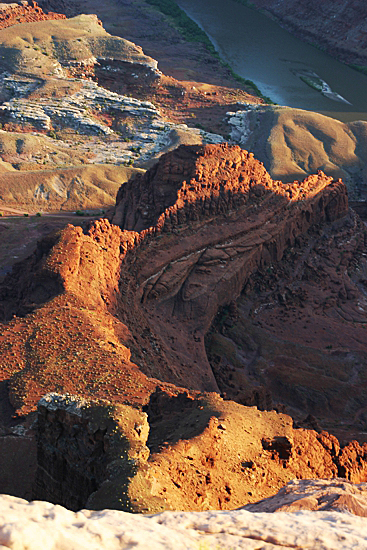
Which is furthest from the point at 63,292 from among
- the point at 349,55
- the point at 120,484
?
the point at 349,55

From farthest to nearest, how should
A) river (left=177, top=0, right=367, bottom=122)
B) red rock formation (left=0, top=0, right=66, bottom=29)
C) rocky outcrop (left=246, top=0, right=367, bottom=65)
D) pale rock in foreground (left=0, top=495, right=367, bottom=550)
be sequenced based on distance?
rocky outcrop (left=246, top=0, right=367, bottom=65) < red rock formation (left=0, top=0, right=66, bottom=29) < river (left=177, top=0, right=367, bottom=122) < pale rock in foreground (left=0, top=495, right=367, bottom=550)

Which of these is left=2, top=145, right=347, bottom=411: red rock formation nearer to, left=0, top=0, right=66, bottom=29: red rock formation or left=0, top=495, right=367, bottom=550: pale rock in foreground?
left=0, top=495, right=367, bottom=550: pale rock in foreground

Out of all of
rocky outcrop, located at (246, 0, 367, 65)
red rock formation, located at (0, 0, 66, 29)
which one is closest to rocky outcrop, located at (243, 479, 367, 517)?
red rock formation, located at (0, 0, 66, 29)

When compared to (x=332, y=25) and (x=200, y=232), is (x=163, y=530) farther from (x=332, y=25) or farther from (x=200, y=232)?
(x=332, y=25)

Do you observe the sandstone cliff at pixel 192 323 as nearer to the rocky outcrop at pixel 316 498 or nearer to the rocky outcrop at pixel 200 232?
the rocky outcrop at pixel 200 232

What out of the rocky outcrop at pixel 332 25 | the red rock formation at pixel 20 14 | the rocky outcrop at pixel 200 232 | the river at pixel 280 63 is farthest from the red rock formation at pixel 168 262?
the rocky outcrop at pixel 332 25

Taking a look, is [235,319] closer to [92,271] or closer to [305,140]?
[92,271]
